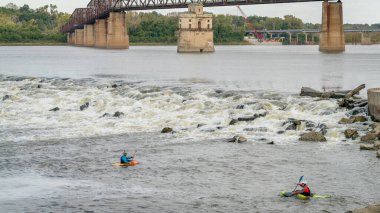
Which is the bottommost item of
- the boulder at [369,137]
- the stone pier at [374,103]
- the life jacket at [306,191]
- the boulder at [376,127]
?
the life jacket at [306,191]

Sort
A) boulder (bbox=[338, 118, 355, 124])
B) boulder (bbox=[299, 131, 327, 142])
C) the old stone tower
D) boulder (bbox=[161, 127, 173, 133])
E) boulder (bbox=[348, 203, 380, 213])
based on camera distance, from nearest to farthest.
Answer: boulder (bbox=[348, 203, 380, 213]), boulder (bbox=[299, 131, 327, 142]), boulder (bbox=[338, 118, 355, 124]), boulder (bbox=[161, 127, 173, 133]), the old stone tower

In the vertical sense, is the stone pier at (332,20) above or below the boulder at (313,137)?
above

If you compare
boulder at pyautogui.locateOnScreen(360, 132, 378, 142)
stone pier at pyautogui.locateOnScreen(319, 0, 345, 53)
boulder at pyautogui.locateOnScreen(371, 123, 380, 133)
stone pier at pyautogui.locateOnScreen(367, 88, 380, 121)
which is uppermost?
stone pier at pyautogui.locateOnScreen(319, 0, 345, 53)

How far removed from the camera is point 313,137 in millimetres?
36906

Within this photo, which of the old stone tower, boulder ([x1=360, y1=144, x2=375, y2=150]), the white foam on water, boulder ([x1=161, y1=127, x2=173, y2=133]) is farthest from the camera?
the old stone tower

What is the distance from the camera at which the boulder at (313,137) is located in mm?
36750

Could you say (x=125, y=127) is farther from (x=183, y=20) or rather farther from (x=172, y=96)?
(x=183, y=20)

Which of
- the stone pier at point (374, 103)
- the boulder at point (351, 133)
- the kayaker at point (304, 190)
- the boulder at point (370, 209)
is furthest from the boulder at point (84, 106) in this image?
the boulder at point (370, 209)

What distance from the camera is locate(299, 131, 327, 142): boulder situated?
36750mm

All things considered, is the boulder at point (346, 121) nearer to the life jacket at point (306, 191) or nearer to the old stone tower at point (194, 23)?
the life jacket at point (306, 191)

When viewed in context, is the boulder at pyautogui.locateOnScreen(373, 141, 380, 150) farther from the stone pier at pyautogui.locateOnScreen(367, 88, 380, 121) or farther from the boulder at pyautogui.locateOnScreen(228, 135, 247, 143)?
the boulder at pyautogui.locateOnScreen(228, 135, 247, 143)

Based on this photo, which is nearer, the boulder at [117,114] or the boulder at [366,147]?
the boulder at [366,147]

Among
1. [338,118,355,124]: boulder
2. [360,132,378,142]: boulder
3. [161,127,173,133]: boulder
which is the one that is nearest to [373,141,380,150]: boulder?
[360,132,378,142]: boulder

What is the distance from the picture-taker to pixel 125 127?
43.2 meters
